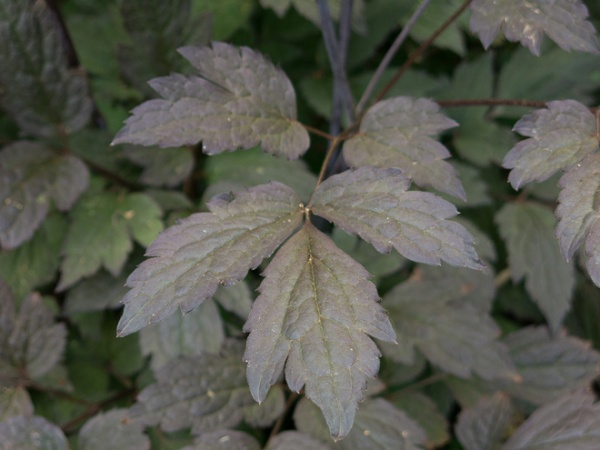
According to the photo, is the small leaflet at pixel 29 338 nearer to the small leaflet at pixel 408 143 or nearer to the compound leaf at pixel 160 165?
the compound leaf at pixel 160 165

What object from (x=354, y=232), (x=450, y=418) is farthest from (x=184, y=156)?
(x=450, y=418)

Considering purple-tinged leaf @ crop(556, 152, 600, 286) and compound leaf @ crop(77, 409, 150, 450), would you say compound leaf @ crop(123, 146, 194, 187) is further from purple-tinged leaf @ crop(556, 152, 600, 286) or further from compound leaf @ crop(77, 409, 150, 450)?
purple-tinged leaf @ crop(556, 152, 600, 286)

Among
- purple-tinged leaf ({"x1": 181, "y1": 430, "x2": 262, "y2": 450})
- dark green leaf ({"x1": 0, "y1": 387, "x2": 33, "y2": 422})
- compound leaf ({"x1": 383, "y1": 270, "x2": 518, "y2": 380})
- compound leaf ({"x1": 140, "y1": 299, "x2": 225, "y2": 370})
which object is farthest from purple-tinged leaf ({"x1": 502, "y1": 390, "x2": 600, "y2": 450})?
dark green leaf ({"x1": 0, "y1": 387, "x2": 33, "y2": 422})

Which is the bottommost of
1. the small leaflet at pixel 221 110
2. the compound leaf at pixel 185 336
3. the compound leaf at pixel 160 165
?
the compound leaf at pixel 185 336

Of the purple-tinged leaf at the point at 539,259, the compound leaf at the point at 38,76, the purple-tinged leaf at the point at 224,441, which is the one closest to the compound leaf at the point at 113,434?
the purple-tinged leaf at the point at 224,441

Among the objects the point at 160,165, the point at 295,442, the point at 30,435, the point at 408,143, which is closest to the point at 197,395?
the point at 295,442
